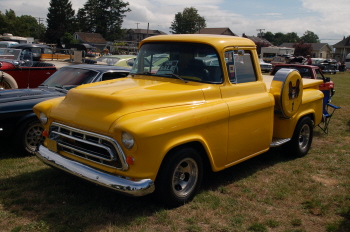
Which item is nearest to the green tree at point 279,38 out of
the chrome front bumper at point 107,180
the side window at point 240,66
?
the side window at point 240,66

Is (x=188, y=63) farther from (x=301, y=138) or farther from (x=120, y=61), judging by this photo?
(x=120, y=61)

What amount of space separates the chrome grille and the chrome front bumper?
5.1 inches

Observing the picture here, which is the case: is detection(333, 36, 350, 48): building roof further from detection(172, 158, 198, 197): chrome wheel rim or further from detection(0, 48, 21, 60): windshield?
detection(172, 158, 198, 197): chrome wheel rim

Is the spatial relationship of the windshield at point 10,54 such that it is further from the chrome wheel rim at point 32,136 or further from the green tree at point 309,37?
the green tree at point 309,37

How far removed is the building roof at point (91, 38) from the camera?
74.4m

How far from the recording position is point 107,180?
357cm

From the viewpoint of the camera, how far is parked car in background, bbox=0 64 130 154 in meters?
5.50

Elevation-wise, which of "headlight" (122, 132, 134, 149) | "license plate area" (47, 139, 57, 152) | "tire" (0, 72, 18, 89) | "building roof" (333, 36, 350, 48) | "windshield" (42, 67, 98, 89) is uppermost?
"building roof" (333, 36, 350, 48)

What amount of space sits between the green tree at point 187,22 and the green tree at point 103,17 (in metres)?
13.9

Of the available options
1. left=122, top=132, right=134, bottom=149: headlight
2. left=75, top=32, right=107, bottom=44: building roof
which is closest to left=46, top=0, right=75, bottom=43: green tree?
left=75, top=32, right=107, bottom=44: building roof

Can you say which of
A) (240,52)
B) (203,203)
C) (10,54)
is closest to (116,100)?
(203,203)

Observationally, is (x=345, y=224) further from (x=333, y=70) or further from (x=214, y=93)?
(x=333, y=70)

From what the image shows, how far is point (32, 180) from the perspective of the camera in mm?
4887

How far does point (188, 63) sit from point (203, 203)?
6.10ft
